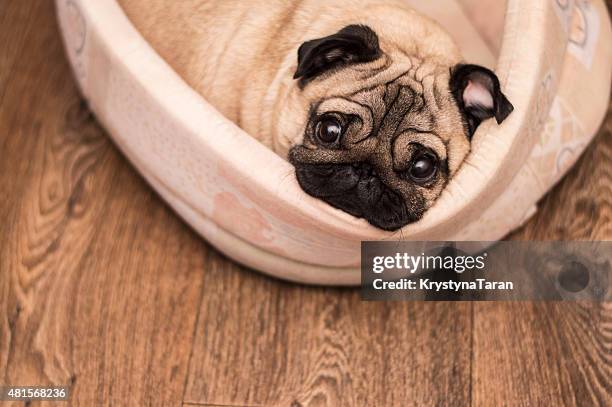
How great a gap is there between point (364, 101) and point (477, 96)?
0.36m

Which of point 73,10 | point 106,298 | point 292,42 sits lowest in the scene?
point 106,298

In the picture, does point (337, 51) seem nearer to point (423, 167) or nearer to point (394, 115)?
point (394, 115)

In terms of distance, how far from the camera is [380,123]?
2.35 m

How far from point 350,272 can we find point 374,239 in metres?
0.35

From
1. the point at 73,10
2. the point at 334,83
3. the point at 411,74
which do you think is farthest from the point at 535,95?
the point at 73,10

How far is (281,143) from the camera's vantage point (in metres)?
2.56

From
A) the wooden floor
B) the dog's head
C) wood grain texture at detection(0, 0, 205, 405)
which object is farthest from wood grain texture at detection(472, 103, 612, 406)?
wood grain texture at detection(0, 0, 205, 405)

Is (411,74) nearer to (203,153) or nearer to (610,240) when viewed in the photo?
(203,153)

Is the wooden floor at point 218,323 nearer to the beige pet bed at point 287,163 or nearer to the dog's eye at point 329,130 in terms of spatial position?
the beige pet bed at point 287,163

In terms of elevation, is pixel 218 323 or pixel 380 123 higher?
pixel 380 123

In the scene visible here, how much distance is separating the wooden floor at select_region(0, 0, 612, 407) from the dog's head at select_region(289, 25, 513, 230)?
2.08ft

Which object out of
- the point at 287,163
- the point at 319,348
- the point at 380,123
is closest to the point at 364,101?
the point at 380,123

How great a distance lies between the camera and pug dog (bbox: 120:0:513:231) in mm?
2346

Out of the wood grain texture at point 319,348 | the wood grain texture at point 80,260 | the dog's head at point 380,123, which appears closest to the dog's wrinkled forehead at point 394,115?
the dog's head at point 380,123
